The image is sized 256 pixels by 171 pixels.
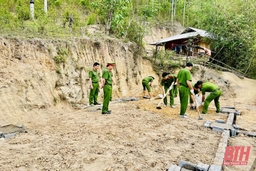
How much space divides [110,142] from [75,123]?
2.05 metres

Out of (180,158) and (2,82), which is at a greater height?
(2,82)

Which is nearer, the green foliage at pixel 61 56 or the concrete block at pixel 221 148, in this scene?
the concrete block at pixel 221 148

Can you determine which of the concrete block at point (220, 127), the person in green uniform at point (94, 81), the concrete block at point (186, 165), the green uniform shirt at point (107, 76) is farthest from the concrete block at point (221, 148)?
the person in green uniform at point (94, 81)

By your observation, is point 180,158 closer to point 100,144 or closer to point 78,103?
point 100,144

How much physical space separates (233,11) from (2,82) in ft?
64.9

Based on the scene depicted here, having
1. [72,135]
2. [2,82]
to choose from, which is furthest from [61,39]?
[72,135]

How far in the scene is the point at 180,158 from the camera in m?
4.58

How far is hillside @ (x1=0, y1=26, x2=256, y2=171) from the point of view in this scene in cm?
442

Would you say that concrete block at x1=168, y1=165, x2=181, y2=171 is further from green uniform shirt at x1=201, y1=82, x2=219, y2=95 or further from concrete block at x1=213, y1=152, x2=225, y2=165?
green uniform shirt at x1=201, y1=82, x2=219, y2=95

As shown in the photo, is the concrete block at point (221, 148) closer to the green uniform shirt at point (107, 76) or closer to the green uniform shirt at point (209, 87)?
the green uniform shirt at point (209, 87)

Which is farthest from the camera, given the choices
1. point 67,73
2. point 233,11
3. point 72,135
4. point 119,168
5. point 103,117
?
point 233,11

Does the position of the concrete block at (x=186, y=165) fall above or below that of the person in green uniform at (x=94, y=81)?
below

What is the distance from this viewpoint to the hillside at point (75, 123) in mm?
4418

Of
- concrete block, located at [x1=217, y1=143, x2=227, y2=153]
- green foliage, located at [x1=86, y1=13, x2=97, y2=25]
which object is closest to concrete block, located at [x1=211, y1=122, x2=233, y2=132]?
concrete block, located at [x1=217, y1=143, x2=227, y2=153]
